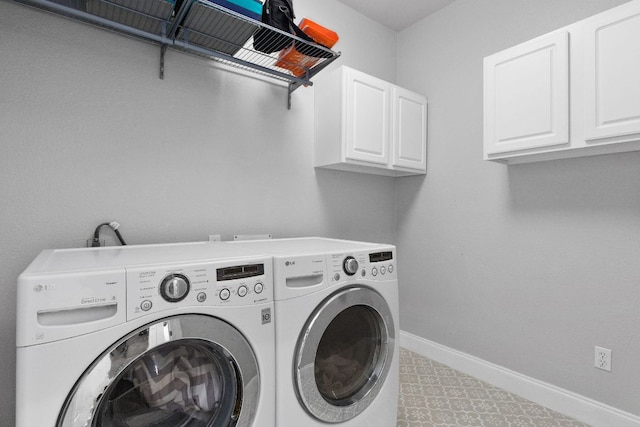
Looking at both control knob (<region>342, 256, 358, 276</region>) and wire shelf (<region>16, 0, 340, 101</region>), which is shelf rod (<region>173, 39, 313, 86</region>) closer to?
wire shelf (<region>16, 0, 340, 101</region>)

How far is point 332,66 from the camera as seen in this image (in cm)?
251

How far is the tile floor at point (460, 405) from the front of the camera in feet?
5.85

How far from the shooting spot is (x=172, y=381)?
1065 millimetres

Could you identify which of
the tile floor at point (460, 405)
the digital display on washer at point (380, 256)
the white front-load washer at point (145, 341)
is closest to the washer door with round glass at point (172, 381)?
the white front-load washer at point (145, 341)

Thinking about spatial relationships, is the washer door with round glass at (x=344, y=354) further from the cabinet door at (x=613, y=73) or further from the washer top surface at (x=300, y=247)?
the cabinet door at (x=613, y=73)

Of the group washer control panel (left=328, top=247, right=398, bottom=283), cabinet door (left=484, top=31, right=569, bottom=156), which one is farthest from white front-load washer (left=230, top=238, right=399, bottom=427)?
cabinet door (left=484, top=31, right=569, bottom=156)

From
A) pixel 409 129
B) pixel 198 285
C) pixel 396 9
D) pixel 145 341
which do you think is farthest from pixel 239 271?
pixel 396 9

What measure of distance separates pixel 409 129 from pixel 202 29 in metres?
1.62

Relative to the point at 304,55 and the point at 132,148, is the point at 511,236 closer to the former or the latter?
the point at 304,55

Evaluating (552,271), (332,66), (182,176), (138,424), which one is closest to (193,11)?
(182,176)

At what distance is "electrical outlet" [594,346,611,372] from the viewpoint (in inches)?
69.5

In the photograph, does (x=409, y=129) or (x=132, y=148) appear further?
(x=409, y=129)

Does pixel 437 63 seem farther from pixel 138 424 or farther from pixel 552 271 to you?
pixel 138 424

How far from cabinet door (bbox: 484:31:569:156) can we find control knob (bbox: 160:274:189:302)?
A: 1860mm
